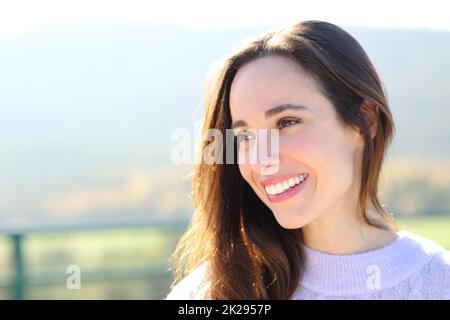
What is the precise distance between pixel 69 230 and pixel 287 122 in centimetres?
423

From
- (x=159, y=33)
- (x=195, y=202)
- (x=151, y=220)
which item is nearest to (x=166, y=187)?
(x=159, y=33)

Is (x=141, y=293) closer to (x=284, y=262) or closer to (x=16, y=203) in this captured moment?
(x=284, y=262)

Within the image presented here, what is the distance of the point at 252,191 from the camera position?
2.56m

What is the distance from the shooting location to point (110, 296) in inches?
243

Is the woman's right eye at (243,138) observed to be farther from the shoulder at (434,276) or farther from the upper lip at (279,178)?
the shoulder at (434,276)

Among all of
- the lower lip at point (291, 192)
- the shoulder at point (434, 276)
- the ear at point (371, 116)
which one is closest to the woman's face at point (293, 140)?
the lower lip at point (291, 192)

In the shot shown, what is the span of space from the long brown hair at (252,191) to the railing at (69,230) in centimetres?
345

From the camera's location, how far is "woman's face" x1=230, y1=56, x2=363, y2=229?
7.25 feet

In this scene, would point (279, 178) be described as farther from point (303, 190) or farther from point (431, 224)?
point (431, 224)

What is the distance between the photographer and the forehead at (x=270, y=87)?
222 cm

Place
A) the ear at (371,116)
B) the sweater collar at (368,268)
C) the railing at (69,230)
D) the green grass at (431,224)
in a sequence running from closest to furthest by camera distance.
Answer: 1. the sweater collar at (368,268)
2. the ear at (371,116)
3. the railing at (69,230)
4. the green grass at (431,224)

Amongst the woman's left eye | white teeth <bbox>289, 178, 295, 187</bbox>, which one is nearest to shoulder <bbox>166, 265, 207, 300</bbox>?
white teeth <bbox>289, 178, 295, 187</bbox>

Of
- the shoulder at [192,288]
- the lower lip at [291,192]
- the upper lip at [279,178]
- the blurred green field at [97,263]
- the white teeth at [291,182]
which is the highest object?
the upper lip at [279,178]

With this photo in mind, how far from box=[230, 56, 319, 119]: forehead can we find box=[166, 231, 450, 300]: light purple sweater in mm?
527
